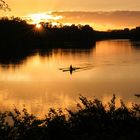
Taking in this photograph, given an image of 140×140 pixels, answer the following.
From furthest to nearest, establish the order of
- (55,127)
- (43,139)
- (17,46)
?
(17,46) < (55,127) < (43,139)

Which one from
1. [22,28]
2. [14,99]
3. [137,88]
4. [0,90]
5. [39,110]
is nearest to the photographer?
[39,110]

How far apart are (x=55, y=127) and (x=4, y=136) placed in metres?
1.64

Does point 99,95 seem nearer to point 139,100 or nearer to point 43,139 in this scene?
point 139,100

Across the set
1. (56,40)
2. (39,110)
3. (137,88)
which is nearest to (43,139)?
(39,110)

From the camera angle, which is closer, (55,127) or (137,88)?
(55,127)

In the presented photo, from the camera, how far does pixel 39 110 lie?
29953 millimetres

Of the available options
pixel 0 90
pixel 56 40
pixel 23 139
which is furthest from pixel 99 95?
pixel 56 40

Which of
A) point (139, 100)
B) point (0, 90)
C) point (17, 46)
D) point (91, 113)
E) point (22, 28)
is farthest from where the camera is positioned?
point (22, 28)

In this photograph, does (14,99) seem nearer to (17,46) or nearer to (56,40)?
(17,46)

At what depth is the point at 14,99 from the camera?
38781mm

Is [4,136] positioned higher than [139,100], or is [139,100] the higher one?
[4,136]

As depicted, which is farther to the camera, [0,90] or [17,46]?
[17,46]

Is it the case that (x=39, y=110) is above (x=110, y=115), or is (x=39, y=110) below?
below

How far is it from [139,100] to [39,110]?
338 inches
